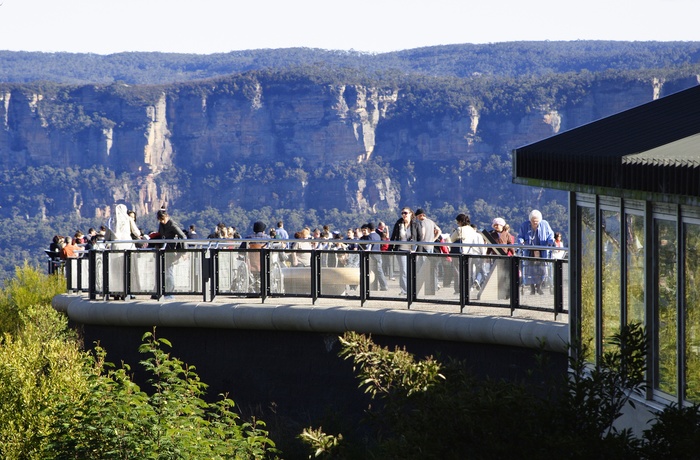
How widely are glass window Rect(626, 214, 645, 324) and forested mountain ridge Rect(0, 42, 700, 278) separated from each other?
98011mm

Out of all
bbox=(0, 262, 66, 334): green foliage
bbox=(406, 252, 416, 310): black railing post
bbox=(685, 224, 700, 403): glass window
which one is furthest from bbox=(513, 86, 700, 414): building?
bbox=(0, 262, 66, 334): green foliage

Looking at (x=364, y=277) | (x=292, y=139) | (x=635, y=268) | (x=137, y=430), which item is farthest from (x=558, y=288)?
(x=292, y=139)

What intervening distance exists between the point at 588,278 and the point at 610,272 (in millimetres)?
494

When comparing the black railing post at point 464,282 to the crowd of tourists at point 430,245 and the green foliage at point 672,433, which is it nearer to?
the crowd of tourists at point 430,245

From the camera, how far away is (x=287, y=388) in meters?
16.9

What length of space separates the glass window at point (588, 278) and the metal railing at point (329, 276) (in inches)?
159

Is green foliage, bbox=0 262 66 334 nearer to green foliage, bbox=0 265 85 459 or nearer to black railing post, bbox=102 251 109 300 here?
black railing post, bbox=102 251 109 300

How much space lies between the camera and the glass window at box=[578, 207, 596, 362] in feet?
32.2

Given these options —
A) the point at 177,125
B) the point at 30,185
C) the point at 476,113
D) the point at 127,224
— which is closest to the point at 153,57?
the point at 177,125

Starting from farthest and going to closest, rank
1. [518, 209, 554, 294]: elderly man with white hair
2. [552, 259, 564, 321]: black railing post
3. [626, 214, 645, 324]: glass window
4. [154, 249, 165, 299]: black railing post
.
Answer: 1. [154, 249, 165, 299]: black railing post
2. [518, 209, 554, 294]: elderly man with white hair
3. [552, 259, 564, 321]: black railing post
4. [626, 214, 645, 324]: glass window

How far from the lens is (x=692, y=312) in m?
8.16

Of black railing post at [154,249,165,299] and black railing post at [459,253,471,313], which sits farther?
black railing post at [154,249,165,299]

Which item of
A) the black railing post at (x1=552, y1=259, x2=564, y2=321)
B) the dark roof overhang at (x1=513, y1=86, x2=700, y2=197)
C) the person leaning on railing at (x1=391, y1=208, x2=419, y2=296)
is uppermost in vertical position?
the dark roof overhang at (x1=513, y1=86, x2=700, y2=197)

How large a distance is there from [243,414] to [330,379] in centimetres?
148
